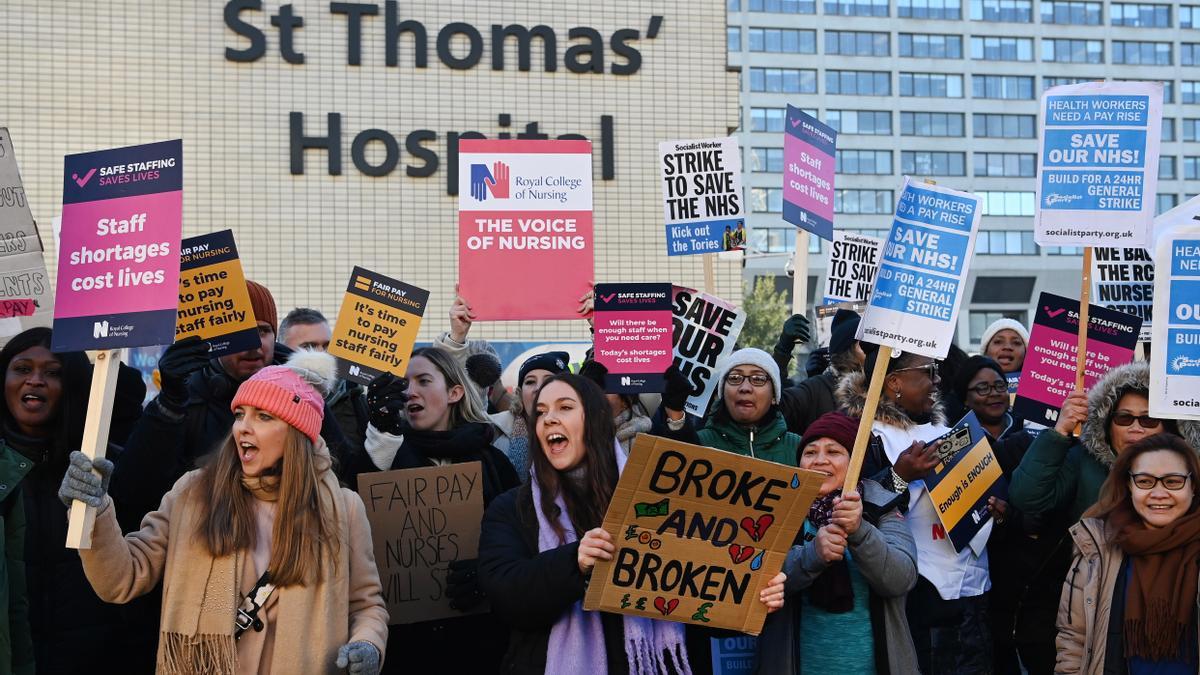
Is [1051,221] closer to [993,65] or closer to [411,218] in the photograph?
[411,218]

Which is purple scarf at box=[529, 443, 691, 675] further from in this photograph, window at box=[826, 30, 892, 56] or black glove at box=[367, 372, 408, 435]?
window at box=[826, 30, 892, 56]

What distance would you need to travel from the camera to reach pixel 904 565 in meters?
4.45

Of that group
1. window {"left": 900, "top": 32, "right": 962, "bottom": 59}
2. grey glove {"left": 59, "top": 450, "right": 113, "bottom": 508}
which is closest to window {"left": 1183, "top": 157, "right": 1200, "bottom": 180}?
window {"left": 900, "top": 32, "right": 962, "bottom": 59}

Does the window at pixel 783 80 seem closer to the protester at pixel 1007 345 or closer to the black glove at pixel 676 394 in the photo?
the protester at pixel 1007 345

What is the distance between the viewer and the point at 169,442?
14.9ft

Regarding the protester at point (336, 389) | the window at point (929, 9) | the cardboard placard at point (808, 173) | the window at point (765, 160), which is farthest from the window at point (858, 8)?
the protester at point (336, 389)

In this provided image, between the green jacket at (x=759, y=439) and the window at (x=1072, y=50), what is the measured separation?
67.2m

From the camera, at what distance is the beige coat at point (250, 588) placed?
382 cm

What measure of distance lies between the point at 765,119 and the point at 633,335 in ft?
196

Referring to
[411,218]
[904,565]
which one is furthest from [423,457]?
[411,218]

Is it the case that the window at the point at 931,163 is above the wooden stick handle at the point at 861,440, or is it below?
above

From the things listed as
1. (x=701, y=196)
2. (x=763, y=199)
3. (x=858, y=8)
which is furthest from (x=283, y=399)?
(x=858, y=8)

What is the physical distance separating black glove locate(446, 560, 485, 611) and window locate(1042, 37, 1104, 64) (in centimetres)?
6869

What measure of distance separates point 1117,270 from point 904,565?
3.96 m
